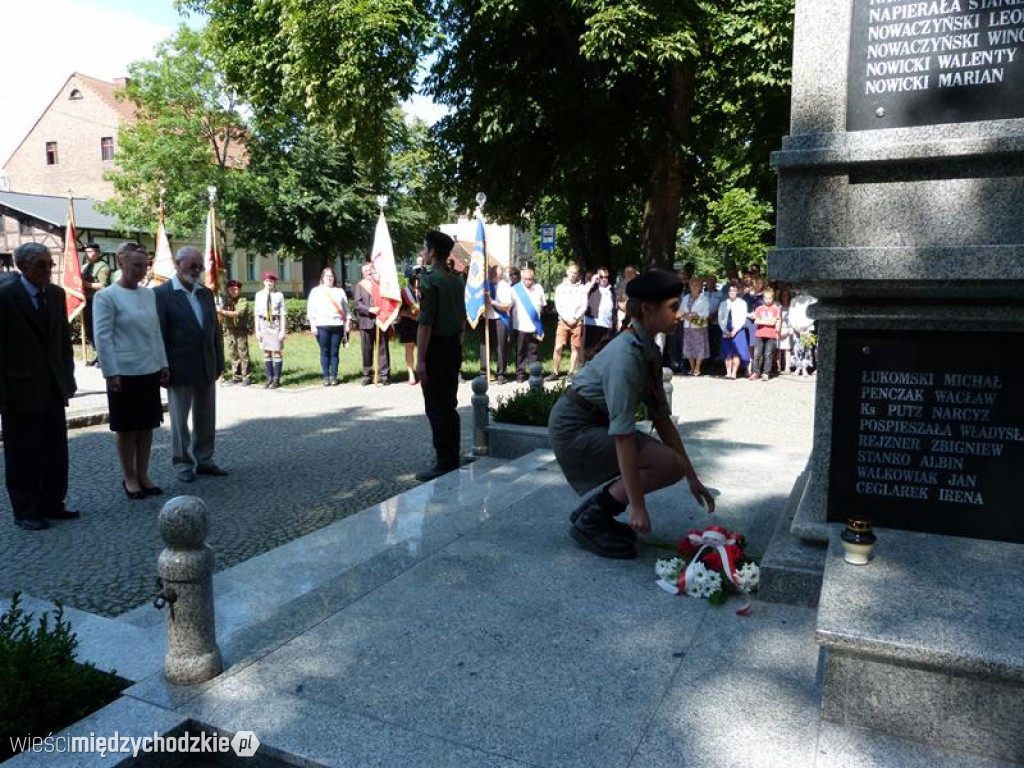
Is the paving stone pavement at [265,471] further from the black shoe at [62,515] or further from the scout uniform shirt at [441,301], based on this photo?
the scout uniform shirt at [441,301]

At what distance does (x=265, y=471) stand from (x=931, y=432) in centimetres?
600

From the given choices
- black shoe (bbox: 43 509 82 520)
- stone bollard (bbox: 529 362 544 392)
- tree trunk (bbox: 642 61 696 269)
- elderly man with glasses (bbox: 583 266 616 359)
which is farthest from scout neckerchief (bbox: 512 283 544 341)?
black shoe (bbox: 43 509 82 520)

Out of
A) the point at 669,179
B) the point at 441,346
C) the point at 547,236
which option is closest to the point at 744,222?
the point at 547,236

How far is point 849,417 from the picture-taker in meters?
3.90

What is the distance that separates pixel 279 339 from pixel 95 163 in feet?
141

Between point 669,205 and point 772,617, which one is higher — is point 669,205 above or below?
above

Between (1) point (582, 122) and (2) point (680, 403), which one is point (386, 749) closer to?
(2) point (680, 403)

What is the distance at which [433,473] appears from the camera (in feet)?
23.6

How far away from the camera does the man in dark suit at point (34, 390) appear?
5766 mm

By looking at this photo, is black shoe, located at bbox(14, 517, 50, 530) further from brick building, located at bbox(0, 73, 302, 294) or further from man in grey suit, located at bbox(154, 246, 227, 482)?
brick building, located at bbox(0, 73, 302, 294)

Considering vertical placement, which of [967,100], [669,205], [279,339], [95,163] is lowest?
[279,339]

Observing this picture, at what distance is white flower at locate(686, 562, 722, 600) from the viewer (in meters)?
3.91

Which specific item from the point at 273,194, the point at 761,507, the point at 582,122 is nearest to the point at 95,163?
the point at 273,194

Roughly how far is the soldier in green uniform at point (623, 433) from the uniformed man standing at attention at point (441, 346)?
251 centimetres
